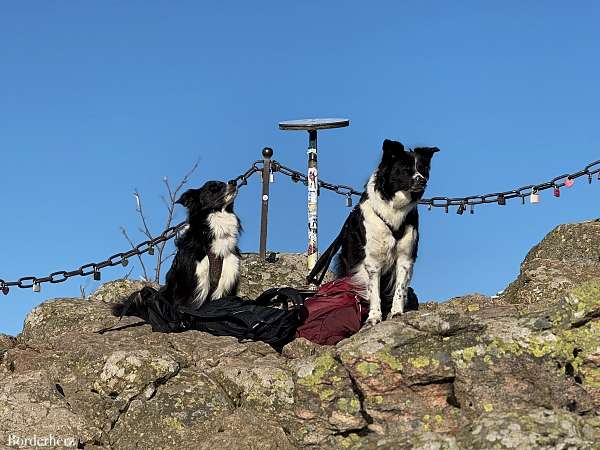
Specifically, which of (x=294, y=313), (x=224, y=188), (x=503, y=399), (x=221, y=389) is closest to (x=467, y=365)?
(x=503, y=399)

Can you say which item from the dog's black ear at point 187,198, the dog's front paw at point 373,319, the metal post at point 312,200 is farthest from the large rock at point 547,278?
the dog's black ear at point 187,198

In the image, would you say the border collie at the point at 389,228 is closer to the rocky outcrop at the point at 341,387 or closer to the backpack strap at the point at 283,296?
the backpack strap at the point at 283,296

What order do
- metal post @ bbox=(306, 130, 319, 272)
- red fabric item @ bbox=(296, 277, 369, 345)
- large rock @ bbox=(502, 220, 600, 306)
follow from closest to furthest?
red fabric item @ bbox=(296, 277, 369, 345)
large rock @ bbox=(502, 220, 600, 306)
metal post @ bbox=(306, 130, 319, 272)

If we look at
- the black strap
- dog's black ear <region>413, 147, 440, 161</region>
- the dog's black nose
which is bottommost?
the black strap

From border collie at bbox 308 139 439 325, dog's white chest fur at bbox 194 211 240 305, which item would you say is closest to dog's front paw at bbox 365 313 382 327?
border collie at bbox 308 139 439 325

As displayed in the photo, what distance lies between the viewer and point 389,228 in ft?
27.8

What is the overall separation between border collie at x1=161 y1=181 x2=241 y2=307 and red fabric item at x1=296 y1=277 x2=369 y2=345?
133 cm

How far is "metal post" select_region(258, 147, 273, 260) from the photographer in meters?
11.8

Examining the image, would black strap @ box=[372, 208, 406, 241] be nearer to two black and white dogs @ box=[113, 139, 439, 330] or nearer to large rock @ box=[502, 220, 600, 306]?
two black and white dogs @ box=[113, 139, 439, 330]

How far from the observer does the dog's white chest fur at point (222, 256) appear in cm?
931

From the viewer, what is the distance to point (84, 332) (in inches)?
315

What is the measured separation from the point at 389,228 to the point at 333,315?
112 centimetres

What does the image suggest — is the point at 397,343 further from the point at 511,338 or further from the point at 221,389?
the point at 221,389

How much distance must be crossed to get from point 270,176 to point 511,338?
6.23 metres
